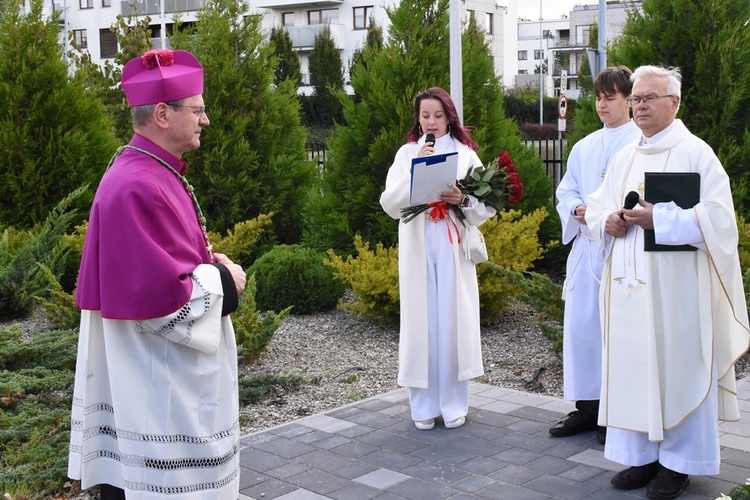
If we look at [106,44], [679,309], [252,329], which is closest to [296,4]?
[106,44]

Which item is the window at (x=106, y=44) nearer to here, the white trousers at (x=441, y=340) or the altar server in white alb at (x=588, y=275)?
the white trousers at (x=441, y=340)

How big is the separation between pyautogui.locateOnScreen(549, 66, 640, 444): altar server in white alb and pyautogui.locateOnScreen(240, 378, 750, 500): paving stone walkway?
24 centimetres

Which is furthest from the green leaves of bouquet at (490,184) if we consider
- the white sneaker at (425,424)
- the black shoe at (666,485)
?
the black shoe at (666,485)

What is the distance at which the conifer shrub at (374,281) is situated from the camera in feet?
29.8

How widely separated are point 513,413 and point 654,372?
187 centimetres

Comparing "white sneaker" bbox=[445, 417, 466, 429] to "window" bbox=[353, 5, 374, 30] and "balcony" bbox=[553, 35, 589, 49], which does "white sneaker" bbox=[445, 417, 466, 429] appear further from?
"balcony" bbox=[553, 35, 589, 49]

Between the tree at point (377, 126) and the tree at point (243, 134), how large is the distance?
1.08m

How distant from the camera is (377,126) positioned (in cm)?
1107

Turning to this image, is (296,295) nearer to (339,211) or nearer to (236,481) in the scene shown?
(339,211)

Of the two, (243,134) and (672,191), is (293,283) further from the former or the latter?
(672,191)

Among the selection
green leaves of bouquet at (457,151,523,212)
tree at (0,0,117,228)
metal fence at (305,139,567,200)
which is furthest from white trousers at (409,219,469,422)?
tree at (0,0,117,228)

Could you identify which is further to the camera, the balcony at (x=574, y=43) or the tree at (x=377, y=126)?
the balcony at (x=574, y=43)

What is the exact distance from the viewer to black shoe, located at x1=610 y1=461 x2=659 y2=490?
5078 mm

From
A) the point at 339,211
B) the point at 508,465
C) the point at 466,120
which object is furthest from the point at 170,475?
the point at 466,120
